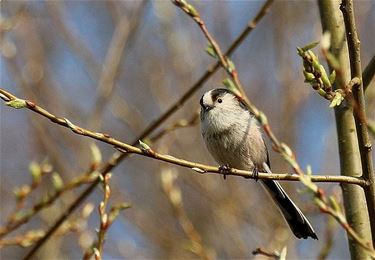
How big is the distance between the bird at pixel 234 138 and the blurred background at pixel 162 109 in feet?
0.88

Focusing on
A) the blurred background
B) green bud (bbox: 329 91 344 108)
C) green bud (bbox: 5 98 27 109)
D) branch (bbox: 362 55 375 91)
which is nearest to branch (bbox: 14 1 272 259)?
the blurred background

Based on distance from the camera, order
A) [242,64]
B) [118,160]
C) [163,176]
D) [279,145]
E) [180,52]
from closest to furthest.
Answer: [279,145] → [118,160] → [163,176] → [180,52] → [242,64]

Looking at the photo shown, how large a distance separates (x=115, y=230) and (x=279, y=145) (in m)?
6.01

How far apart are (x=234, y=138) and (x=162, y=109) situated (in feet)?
Result: 5.29

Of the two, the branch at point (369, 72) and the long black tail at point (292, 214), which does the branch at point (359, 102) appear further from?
the long black tail at point (292, 214)

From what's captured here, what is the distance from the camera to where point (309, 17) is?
17.8 ft

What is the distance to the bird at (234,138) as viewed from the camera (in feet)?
10.7

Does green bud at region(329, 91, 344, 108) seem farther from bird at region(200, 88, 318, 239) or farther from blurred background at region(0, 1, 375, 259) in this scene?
bird at region(200, 88, 318, 239)

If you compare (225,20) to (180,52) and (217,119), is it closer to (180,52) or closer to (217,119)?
(180,52)

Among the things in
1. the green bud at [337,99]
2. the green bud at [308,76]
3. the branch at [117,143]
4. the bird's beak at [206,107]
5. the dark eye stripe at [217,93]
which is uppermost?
the dark eye stripe at [217,93]

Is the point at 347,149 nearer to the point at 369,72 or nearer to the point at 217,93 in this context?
the point at 369,72

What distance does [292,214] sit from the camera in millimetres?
3102

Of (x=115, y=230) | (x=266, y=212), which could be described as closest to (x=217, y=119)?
(x=266, y=212)

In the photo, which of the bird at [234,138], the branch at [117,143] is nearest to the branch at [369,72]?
the branch at [117,143]
